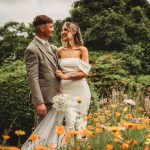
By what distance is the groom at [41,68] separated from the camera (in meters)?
4.54

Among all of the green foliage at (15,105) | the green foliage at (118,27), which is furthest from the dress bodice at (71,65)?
the green foliage at (118,27)

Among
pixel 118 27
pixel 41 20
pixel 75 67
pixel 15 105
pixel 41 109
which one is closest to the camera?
pixel 41 109

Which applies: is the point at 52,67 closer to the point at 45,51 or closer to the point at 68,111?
the point at 45,51

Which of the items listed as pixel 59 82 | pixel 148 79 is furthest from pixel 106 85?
pixel 59 82

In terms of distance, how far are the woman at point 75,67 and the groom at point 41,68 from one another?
357mm

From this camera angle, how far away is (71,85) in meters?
5.16

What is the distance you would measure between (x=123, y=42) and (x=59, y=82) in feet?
42.1

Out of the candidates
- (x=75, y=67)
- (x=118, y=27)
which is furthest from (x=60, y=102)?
(x=118, y=27)

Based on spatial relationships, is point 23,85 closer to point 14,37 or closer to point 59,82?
point 59,82

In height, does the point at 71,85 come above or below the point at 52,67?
below

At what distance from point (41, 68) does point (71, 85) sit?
2.05 feet

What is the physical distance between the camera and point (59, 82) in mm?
4863

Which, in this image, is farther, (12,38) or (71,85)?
(12,38)

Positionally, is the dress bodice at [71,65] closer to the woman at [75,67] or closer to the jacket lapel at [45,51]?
the woman at [75,67]
